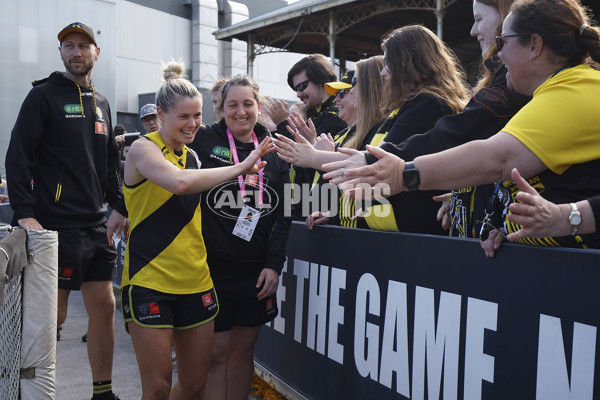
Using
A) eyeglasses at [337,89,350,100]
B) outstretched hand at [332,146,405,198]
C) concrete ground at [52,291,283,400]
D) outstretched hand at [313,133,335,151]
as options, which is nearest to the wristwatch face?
outstretched hand at [332,146,405,198]

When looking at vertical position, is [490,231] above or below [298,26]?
below

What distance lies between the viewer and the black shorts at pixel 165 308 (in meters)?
2.72

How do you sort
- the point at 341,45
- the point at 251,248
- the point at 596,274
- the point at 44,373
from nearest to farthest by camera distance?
the point at 596,274 → the point at 44,373 → the point at 251,248 → the point at 341,45

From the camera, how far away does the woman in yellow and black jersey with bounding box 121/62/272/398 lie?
2.72 metres

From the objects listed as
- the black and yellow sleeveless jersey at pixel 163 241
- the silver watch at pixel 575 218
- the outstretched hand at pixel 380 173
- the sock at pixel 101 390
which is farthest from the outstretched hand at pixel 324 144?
the sock at pixel 101 390

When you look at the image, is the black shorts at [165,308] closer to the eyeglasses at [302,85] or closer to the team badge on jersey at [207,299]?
the team badge on jersey at [207,299]

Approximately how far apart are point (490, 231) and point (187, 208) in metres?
1.55

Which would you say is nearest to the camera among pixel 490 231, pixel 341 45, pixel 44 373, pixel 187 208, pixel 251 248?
pixel 490 231

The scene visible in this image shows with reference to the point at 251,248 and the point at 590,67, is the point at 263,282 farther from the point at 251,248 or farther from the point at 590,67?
the point at 590,67

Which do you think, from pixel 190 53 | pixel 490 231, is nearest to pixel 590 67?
pixel 490 231

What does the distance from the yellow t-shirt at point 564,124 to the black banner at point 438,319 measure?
31cm

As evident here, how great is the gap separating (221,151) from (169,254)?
0.76m

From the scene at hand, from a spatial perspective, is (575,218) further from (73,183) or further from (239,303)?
(73,183)

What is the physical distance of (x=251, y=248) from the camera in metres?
3.26
